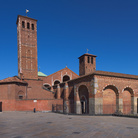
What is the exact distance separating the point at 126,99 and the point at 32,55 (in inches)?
827

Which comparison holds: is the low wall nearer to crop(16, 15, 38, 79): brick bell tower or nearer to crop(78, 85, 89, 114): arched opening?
crop(78, 85, 89, 114): arched opening

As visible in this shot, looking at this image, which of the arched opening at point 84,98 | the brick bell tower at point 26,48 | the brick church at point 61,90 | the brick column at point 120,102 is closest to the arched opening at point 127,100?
the brick church at point 61,90

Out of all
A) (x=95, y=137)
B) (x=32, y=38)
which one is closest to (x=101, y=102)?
(x=95, y=137)

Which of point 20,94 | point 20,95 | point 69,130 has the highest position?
point 20,94

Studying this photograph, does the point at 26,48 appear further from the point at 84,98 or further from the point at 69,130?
the point at 69,130

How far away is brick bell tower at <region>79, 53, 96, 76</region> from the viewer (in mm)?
41719

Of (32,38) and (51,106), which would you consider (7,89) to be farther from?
(32,38)

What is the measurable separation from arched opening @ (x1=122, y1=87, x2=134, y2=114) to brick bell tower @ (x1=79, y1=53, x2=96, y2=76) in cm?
1835

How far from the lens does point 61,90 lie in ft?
110

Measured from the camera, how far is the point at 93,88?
68.7 feet

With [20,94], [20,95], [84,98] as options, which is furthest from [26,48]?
[84,98]

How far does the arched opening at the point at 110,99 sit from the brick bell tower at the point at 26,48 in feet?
55.3

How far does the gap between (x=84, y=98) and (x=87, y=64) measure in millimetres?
18937

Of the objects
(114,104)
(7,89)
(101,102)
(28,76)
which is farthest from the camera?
(28,76)
